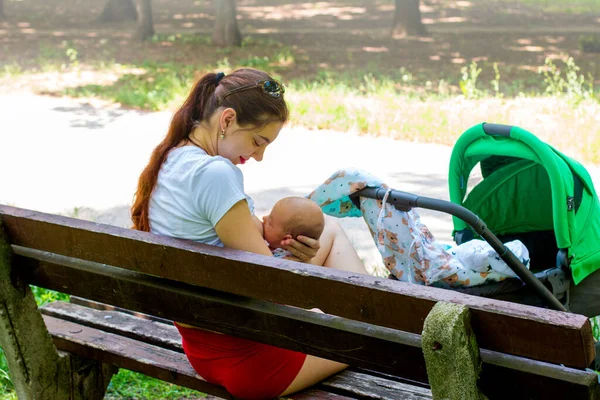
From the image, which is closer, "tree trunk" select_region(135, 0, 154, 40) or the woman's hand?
the woman's hand

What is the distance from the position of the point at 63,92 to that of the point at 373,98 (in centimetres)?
473

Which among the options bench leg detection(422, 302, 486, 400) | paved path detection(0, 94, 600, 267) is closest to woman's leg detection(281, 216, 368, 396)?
bench leg detection(422, 302, 486, 400)

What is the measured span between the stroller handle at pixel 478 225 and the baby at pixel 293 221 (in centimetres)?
40

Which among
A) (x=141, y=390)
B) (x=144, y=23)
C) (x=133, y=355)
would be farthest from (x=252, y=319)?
(x=144, y=23)

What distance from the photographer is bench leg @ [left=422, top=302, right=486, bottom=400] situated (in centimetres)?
165

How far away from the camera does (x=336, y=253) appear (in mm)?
3217

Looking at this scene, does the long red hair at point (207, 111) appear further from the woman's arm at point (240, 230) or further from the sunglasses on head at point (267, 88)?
the woman's arm at point (240, 230)

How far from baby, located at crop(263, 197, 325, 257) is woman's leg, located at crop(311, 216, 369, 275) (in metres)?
0.24

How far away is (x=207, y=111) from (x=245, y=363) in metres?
0.85

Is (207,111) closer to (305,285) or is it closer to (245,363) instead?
(245,363)

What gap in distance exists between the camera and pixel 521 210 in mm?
3883

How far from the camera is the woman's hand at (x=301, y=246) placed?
283 cm

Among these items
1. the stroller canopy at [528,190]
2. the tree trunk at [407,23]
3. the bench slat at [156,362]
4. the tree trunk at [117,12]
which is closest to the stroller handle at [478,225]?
the stroller canopy at [528,190]

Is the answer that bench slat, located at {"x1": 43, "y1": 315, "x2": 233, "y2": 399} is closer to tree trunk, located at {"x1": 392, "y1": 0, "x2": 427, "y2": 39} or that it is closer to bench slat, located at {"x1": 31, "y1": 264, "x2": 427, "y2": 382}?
bench slat, located at {"x1": 31, "y1": 264, "x2": 427, "y2": 382}
